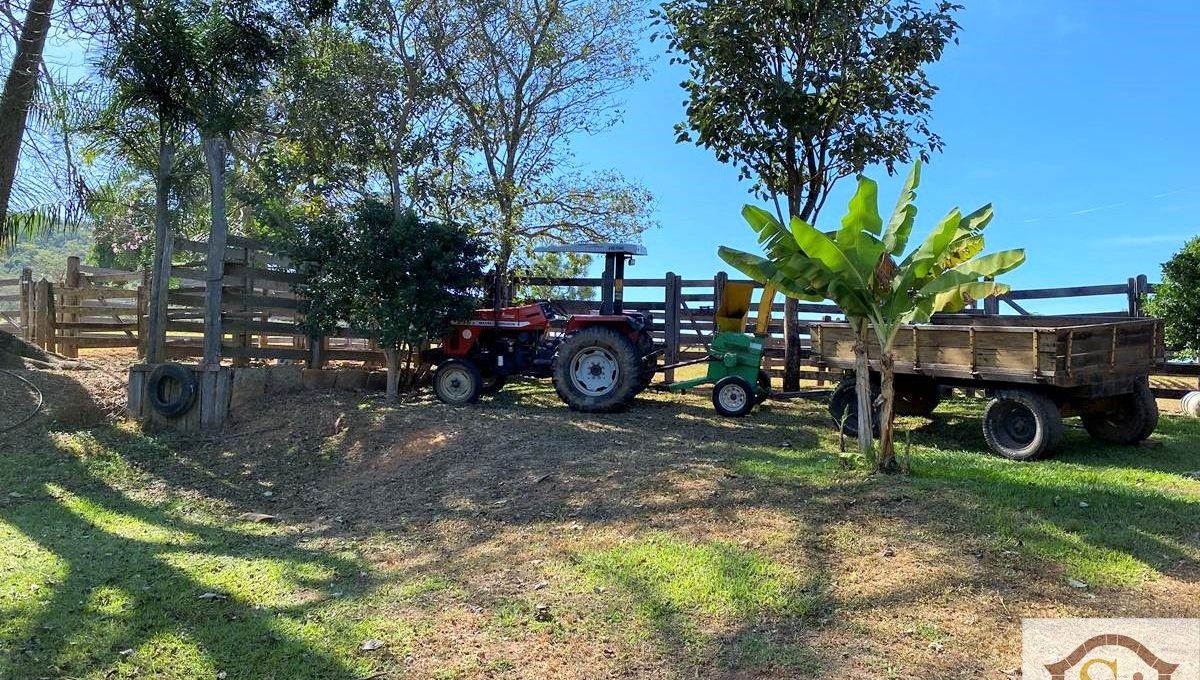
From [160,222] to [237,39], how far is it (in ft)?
9.37

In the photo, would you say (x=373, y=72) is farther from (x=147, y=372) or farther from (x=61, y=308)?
(x=61, y=308)

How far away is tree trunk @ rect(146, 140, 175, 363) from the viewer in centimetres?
971

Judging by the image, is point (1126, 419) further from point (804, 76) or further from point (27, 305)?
point (27, 305)

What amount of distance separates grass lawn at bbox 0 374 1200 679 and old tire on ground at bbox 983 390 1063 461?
0.29 meters

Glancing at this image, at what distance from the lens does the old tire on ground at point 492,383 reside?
1043cm

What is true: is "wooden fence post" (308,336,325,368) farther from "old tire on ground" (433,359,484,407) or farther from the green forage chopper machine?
the green forage chopper machine

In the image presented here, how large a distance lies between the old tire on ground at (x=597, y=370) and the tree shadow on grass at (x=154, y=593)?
472 cm

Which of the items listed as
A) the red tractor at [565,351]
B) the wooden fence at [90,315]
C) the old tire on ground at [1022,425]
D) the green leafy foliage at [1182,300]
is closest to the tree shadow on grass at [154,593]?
the red tractor at [565,351]

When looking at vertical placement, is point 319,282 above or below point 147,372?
above

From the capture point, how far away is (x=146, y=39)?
30.1 ft

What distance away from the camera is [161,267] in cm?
1014

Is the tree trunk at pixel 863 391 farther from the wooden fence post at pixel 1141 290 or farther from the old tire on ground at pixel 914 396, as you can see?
the wooden fence post at pixel 1141 290

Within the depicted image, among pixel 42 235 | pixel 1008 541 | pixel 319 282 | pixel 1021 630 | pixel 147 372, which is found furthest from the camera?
pixel 42 235

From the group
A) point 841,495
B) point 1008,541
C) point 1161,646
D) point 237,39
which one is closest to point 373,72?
point 237,39
